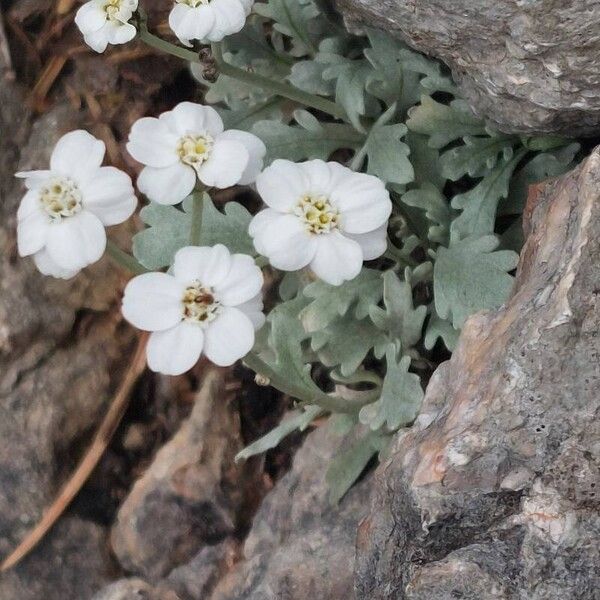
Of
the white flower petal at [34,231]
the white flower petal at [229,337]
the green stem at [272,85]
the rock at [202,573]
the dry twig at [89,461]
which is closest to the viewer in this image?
the white flower petal at [229,337]

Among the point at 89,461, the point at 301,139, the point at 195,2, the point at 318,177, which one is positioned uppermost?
the point at 195,2

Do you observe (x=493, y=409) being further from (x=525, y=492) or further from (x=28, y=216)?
(x=28, y=216)

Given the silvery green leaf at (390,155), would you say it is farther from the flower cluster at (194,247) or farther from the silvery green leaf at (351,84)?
the flower cluster at (194,247)

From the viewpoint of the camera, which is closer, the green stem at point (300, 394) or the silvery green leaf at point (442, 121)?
the green stem at point (300, 394)

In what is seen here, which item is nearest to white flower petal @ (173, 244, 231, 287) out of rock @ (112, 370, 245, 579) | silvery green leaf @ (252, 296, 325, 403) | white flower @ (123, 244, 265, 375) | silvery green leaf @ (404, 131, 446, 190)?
white flower @ (123, 244, 265, 375)

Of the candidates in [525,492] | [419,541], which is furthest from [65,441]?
[525,492]

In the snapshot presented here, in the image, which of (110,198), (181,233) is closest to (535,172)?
(181,233)

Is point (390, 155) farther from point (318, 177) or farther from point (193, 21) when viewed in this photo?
point (193, 21)

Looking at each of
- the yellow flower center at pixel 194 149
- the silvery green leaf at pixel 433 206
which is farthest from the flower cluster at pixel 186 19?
the silvery green leaf at pixel 433 206
